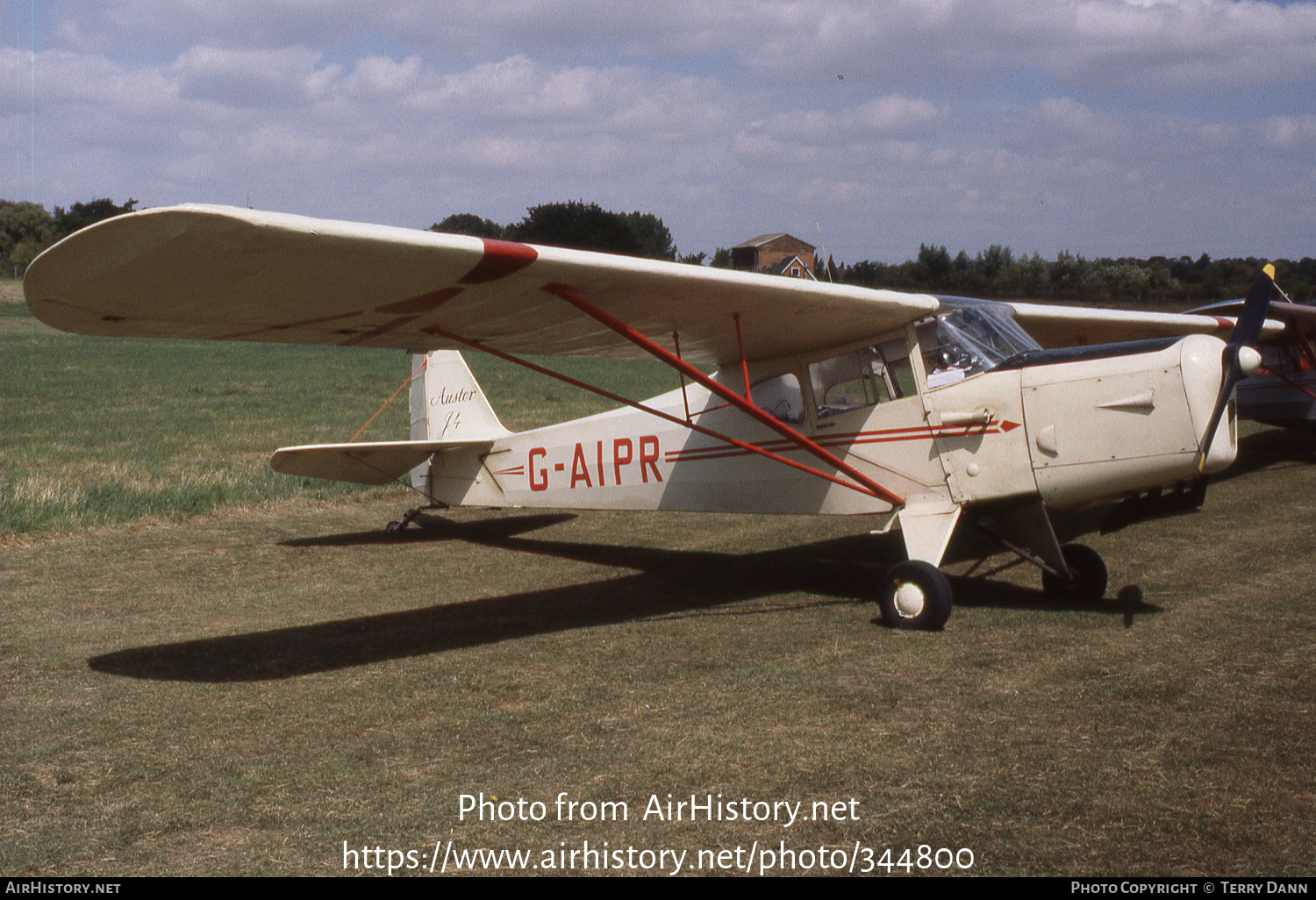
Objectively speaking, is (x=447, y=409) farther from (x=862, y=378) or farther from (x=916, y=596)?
(x=916, y=596)

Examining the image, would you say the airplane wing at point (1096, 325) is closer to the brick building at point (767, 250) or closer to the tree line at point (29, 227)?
the brick building at point (767, 250)

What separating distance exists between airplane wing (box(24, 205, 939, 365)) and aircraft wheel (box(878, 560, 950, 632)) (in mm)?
1796

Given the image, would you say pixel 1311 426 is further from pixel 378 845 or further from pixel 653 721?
pixel 378 845

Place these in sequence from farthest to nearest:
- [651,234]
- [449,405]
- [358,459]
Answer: [651,234], [449,405], [358,459]

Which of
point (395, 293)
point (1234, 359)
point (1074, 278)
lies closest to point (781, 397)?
point (1234, 359)

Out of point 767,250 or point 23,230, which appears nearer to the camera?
point 767,250

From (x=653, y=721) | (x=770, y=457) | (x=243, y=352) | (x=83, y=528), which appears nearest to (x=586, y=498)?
(x=770, y=457)

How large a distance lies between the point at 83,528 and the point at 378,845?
25.9ft

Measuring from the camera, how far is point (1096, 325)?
998cm

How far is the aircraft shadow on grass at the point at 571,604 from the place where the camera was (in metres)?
6.05

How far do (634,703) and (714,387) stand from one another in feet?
7.18

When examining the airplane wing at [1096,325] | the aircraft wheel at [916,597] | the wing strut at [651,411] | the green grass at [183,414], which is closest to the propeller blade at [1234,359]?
the aircraft wheel at [916,597]

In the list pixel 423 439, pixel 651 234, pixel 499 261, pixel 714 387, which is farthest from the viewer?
pixel 651 234

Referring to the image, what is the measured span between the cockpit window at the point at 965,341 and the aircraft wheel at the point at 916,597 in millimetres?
1333
